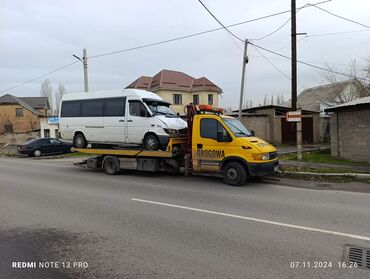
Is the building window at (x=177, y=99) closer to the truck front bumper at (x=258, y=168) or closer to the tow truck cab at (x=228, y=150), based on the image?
the tow truck cab at (x=228, y=150)

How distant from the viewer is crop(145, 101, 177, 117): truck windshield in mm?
13075

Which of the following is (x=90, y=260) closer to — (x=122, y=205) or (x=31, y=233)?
(x=31, y=233)

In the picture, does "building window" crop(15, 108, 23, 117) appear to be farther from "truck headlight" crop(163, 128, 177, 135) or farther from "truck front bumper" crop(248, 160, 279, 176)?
"truck front bumper" crop(248, 160, 279, 176)

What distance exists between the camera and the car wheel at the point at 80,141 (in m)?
14.6

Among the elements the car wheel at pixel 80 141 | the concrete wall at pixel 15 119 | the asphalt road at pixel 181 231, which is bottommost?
the asphalt road at pixel 181 231

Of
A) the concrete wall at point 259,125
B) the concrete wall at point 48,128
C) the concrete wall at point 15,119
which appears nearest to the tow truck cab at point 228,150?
the concrete wall at point 259,125

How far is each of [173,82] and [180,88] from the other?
1153mm

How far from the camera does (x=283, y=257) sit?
5.00 m

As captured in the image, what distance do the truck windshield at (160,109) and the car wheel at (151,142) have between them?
0.89m

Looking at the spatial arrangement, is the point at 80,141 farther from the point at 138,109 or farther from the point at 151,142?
the point at 151,142

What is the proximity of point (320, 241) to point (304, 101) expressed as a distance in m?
46.8

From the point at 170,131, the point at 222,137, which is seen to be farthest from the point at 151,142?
the point at 222,137

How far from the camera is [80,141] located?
48.0 feet

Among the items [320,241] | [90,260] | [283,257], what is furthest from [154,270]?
[320,241]
